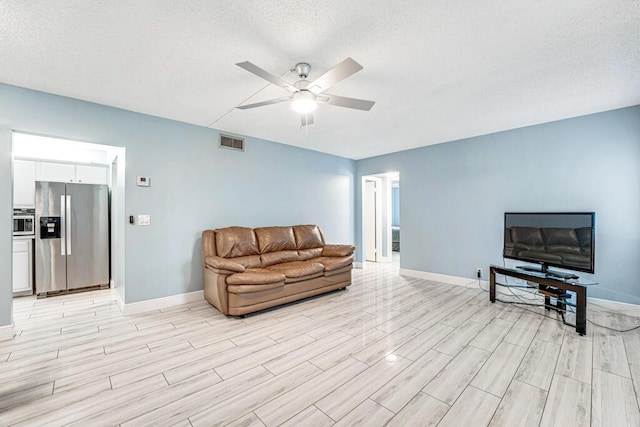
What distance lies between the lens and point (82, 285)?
4.28 metres

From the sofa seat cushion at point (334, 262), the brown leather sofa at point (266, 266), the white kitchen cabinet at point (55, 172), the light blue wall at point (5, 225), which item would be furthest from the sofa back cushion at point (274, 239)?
the white kitchen cabinet at point (55, 172)

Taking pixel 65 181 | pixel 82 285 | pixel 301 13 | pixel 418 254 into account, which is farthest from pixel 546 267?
pixel 65 181

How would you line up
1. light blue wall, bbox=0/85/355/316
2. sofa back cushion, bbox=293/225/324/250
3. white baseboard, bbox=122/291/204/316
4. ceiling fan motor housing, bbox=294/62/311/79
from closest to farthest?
ceiling fan motor housing, bbox=294/62/311/79, light blue wall, bbox=0/85/355/316, white baseboard, bbox=122/291/204/316, sofa back cushion, bbox=293/225/324/250

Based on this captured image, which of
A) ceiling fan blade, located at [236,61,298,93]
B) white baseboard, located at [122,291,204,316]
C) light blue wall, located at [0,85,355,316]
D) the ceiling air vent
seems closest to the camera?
ceiling fan blade, located at [236,61,298,93]

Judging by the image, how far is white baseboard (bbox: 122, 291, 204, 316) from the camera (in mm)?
3332

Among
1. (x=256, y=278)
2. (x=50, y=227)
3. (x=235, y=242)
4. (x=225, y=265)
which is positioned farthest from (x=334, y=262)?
(x=50, y=227)

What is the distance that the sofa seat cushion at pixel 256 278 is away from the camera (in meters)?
3.07

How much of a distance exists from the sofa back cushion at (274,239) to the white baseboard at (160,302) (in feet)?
3.72

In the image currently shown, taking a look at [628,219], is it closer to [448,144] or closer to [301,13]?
[448,144]

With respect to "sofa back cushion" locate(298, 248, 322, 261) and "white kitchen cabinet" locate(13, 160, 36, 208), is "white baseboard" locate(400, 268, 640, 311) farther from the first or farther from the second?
"white kitchen cabinet" locate(13, 160, 36, 208)

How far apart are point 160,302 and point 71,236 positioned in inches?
83.5

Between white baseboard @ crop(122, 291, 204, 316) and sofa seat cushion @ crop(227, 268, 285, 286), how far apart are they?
1.09 m

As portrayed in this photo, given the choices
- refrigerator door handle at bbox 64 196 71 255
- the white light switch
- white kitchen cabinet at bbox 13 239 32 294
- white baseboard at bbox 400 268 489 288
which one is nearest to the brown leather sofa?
the white light switch

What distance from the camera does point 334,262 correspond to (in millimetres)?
4113
